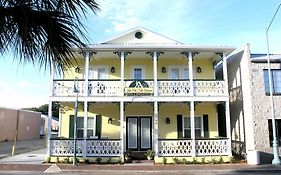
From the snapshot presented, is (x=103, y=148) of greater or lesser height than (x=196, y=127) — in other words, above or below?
below

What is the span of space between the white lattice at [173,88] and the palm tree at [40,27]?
610 inches

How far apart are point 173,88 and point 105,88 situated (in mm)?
4056

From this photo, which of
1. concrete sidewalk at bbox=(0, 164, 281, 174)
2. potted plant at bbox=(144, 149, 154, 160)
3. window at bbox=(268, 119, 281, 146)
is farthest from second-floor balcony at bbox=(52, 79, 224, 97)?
concrete sidewalk at bbox=(0, 164, 281, 174)

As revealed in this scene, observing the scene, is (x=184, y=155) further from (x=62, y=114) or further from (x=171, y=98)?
(x=62, y=114)

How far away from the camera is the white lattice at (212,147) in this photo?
1731 cm

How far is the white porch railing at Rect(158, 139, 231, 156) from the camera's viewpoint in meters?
17.3

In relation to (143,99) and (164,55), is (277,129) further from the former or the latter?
(164,55)

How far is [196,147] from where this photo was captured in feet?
57.0

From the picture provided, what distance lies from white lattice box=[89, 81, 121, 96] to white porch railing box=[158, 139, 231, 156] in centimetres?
398

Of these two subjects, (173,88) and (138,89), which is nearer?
(138,89)

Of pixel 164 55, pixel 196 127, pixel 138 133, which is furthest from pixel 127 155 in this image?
pixel 164 55

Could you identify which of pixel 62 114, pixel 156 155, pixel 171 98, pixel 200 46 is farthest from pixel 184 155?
pixel 62 114

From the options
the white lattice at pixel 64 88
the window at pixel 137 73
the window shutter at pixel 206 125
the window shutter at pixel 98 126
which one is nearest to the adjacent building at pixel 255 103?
the window shutter at pixel 206 125

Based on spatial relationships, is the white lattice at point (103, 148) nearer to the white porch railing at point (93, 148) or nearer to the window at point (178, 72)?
the white porch railing at point (93, 148)
